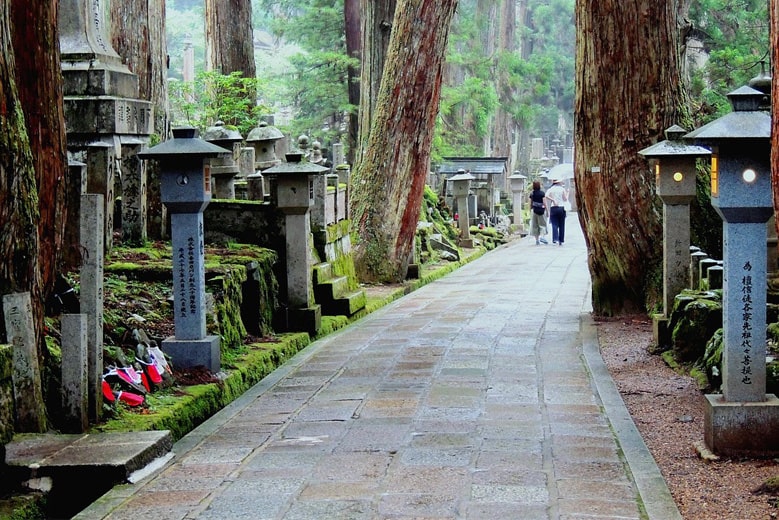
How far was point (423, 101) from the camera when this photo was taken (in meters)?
16.1

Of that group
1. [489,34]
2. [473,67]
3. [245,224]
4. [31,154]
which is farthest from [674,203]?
[489,34]

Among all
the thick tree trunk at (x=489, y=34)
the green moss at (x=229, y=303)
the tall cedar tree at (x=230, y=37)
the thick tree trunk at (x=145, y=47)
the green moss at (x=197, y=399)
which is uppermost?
the thick tree trunk at (x=489, y=34)

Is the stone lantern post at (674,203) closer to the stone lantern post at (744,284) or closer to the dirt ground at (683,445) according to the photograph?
the dirt ground at (683,445)

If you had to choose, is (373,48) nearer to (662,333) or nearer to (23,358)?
(662,333)

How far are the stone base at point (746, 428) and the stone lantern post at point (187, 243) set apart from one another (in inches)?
145

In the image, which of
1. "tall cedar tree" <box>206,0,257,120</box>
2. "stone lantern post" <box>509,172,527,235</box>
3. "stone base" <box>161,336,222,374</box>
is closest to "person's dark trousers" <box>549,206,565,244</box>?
"stone lantern post" <box>509,172,527,235</box>

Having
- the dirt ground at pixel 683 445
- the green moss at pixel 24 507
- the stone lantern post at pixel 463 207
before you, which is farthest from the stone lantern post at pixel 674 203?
the stone lantern post at pixel 463 207

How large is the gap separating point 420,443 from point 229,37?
16.7m

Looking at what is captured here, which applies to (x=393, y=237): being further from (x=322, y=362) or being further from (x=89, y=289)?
(x=89, y=289)

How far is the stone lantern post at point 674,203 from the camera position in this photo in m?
9.33

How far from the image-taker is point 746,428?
19.4ft

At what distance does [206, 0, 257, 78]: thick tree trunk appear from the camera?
21250 millimetres

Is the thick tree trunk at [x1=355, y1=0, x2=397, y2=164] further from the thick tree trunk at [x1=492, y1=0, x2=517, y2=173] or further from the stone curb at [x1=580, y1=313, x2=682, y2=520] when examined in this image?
the thick tree trunk at [x1=492, y1=0, x2=517, y2=173]

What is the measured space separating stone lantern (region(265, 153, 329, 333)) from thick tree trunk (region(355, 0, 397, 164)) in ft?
24.9
